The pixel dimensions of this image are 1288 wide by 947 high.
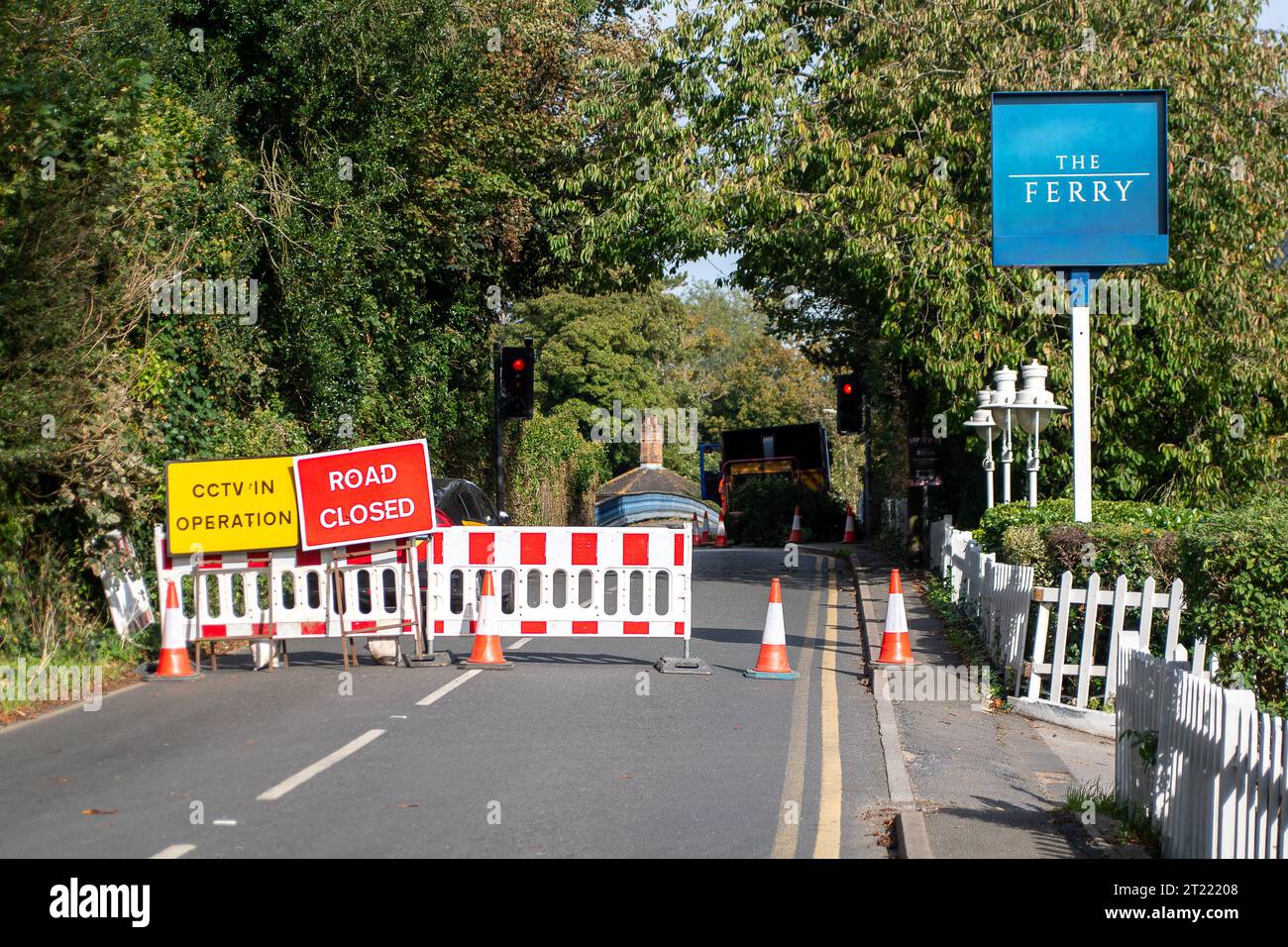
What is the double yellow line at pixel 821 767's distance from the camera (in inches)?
283

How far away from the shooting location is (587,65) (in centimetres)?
2362

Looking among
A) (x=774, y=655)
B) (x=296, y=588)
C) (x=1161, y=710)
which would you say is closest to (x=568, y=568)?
(x=774, y=655)

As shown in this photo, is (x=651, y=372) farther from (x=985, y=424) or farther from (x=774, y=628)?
(x=774, y=628)

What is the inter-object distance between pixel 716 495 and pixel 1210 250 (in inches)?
1311

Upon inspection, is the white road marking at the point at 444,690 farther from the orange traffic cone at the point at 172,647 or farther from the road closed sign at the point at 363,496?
the orange traffic cone at the point at 172,647

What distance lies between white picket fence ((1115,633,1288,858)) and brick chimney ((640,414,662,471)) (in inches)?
2127

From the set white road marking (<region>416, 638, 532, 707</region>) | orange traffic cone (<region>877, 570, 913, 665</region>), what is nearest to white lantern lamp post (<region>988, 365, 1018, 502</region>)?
orange traffic cone (<region>877, 570, 913, 665</region>)

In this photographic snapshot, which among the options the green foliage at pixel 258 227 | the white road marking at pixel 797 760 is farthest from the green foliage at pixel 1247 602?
the green foliage at pixel 258 227

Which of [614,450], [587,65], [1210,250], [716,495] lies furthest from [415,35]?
[614,450]

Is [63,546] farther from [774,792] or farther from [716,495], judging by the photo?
[716,495]

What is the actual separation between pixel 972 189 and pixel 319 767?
15.1 m

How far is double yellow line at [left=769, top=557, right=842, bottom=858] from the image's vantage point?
718 centimetres

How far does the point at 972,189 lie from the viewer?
2050cm

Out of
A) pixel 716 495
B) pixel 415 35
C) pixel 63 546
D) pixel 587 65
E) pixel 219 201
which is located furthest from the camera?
pixel 716 495
